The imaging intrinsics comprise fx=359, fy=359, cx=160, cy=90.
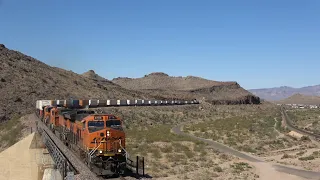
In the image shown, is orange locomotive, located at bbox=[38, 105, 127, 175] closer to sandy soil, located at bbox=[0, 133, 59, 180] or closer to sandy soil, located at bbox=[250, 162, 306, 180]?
sandy soil, located at bbox=[0, 133, 59, 180]

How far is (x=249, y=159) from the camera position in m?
36.8

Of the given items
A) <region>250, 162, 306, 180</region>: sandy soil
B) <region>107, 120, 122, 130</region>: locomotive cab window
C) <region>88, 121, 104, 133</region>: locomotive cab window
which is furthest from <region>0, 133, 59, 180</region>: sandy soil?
<region>250, 162, 306, 180</region>: sandy soil

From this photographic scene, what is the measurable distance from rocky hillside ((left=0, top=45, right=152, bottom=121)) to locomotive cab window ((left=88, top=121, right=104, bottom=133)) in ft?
162

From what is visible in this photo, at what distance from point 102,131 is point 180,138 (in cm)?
2753

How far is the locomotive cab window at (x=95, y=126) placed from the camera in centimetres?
2244

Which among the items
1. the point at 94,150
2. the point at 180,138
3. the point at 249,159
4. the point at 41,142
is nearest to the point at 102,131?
the point at 94,150

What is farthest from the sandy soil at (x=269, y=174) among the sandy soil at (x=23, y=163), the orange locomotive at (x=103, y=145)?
the sandy soil at (x=23, y=163)

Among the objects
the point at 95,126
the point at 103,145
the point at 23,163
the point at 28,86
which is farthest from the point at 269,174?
the point at 28,86

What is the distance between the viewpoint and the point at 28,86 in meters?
85.8

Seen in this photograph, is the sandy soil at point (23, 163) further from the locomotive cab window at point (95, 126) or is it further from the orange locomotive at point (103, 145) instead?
the locomotive cab window at point (95, 126)

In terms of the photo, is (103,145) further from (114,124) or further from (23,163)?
(23,163)

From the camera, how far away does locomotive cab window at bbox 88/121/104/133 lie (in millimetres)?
22441

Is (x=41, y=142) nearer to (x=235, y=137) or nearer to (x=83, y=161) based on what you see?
(x=83, y=161)

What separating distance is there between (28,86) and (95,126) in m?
68.8
